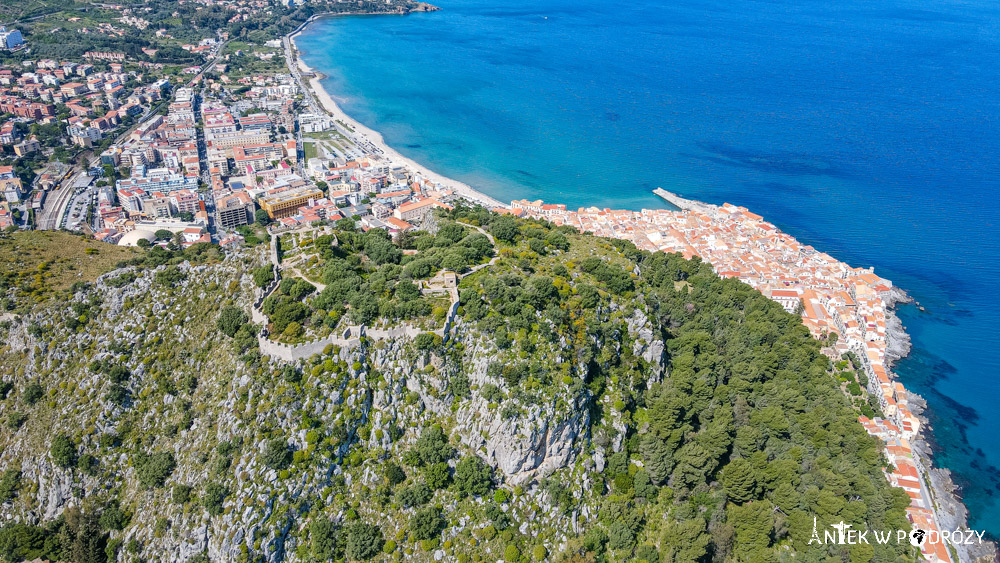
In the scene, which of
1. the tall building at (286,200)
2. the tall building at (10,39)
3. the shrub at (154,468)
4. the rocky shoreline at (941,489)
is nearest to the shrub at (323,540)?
the shrub at (154,468)

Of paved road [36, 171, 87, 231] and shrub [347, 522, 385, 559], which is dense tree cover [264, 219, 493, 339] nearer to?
shrub [347, 522, 385, 559]

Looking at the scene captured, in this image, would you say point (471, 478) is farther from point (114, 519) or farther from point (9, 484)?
point (9, 484)

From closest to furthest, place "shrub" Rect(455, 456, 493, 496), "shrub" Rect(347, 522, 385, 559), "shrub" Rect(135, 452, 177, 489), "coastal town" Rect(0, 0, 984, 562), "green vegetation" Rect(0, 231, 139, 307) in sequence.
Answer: "shrub" Rect(347, 522, 385, 559), "shrub" Rect(135, 452, 177, 489), "shrub" Rect(455, 456, 493, 496), "green vegetation" Rect(0, 231, 139, 307), "coastal town" Rect(0, 0, 984, 562)

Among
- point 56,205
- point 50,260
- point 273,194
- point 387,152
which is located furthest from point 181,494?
point 387,152

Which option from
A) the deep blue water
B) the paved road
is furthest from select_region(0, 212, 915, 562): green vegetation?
the paved road

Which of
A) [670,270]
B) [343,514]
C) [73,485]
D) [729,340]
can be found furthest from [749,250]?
[73,485]

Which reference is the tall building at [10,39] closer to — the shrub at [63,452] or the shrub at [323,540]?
the shrub at [63,452]
